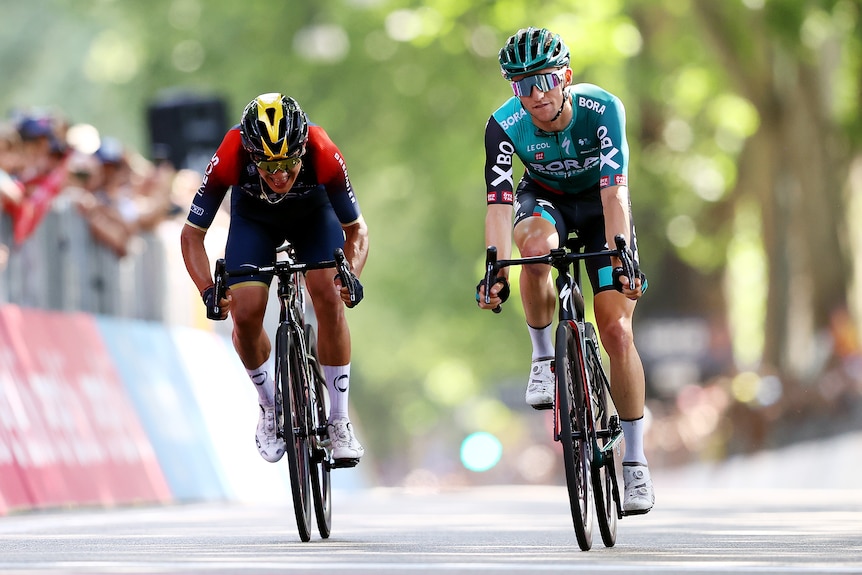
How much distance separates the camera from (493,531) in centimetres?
1209

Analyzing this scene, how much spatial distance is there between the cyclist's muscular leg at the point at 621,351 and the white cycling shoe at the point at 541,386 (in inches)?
11.9

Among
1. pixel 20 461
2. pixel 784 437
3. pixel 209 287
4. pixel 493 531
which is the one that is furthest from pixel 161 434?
pixel 784 437

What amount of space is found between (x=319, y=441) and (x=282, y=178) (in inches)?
55.2

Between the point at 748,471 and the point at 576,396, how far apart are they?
18.5 m

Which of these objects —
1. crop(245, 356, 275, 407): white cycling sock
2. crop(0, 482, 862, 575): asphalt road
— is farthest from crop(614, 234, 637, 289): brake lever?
crop(245, 356, 275, 407): white cycling sock

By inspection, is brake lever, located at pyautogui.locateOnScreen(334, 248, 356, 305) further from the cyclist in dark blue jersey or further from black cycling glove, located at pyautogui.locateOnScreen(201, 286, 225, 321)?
black cycling glove, located at pyautogui.locateOnScreen(201, 286, 225, 321)

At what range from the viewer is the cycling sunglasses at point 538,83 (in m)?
10.0

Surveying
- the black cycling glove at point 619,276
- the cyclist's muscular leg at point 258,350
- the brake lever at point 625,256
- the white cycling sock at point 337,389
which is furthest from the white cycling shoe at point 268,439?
the brake lever at point 625,256

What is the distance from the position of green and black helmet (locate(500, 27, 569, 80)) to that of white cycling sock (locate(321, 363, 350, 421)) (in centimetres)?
198

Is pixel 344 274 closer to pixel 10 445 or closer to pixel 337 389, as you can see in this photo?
pixel 337 389

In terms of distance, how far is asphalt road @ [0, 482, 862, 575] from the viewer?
8859 millimetres

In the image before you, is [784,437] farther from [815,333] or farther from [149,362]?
[149,362]

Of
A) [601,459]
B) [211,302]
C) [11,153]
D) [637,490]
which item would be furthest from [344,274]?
[11,153]

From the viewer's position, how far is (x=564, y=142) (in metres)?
10.2
